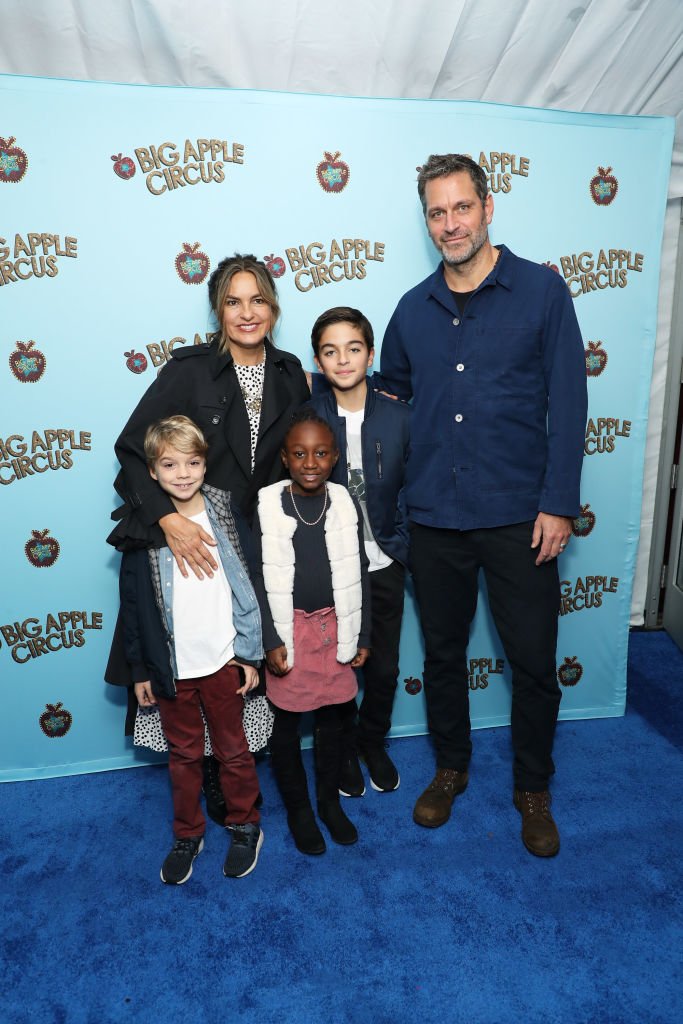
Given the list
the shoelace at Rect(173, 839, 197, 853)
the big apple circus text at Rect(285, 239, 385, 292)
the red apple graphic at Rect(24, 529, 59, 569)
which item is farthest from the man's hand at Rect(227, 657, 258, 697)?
the big apple circus text at Rect(285, 239, 385, 292)

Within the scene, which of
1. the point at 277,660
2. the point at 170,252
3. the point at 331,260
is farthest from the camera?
the point at 331,260

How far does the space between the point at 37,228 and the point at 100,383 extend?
49cm

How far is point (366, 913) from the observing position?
1.93m

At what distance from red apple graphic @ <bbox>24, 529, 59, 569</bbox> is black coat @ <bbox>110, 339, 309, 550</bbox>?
49cm

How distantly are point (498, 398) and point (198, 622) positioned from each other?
1.06m

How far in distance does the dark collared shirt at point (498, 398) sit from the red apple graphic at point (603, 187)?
631mm

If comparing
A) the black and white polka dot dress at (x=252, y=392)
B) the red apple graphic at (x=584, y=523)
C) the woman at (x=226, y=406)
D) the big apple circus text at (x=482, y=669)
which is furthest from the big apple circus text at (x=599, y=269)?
the big apple circus text at (x=482, y=669)

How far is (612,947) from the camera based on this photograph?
180cm

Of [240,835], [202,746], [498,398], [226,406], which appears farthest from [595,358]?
[240,835]

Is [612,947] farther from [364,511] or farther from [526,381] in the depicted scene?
[526,381]

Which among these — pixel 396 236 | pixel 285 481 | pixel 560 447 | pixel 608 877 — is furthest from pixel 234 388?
pixel 608 877

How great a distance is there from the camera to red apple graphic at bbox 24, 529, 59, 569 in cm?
239

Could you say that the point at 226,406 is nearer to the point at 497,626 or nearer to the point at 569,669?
the point at 497,626

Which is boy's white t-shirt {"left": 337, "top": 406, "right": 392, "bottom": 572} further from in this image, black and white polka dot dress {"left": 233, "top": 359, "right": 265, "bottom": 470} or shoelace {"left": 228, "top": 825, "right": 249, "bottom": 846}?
shoelace {"left": 228, "top": 825, "right": 249, "bottom": 846}
